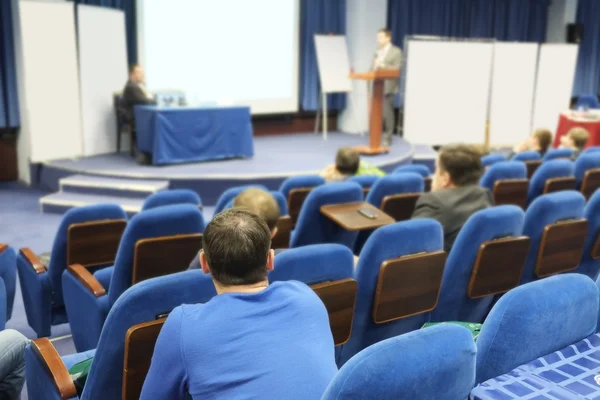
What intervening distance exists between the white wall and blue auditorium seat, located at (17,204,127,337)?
7.24 metres

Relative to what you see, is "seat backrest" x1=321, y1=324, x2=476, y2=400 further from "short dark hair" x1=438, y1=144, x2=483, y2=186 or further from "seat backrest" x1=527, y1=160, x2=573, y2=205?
"seat backrest" x1=527, y1=160, x2=573, y2=205

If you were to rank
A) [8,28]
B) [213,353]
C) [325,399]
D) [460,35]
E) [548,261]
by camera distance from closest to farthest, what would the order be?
[325,399]
[213,353]
[548,261]
[8,28]
[460,35]

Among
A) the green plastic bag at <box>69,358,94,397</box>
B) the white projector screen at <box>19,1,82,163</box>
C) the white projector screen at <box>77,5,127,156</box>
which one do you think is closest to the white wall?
the white projector screen at <box>77,5,127,156</box>

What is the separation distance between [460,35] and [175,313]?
1103 centimetres

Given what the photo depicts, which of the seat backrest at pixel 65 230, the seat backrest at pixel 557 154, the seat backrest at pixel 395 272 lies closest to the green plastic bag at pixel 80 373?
the seat backrest at pixel 395 272

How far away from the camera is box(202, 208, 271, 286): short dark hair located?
A: 53.8 inches

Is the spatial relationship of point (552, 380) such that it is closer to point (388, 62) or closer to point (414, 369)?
point (414, 369)

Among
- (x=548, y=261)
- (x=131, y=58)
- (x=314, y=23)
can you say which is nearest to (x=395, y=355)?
(x=548, y=261)

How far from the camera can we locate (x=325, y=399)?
3.45 feet

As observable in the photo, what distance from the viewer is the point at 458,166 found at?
2.99m

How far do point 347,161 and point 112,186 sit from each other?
291cm

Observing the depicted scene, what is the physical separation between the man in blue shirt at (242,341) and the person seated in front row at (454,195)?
166 centimetres

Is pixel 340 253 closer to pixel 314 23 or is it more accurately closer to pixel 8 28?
pixel 8 28

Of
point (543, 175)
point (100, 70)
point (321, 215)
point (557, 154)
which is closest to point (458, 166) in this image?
point (321, 215)
